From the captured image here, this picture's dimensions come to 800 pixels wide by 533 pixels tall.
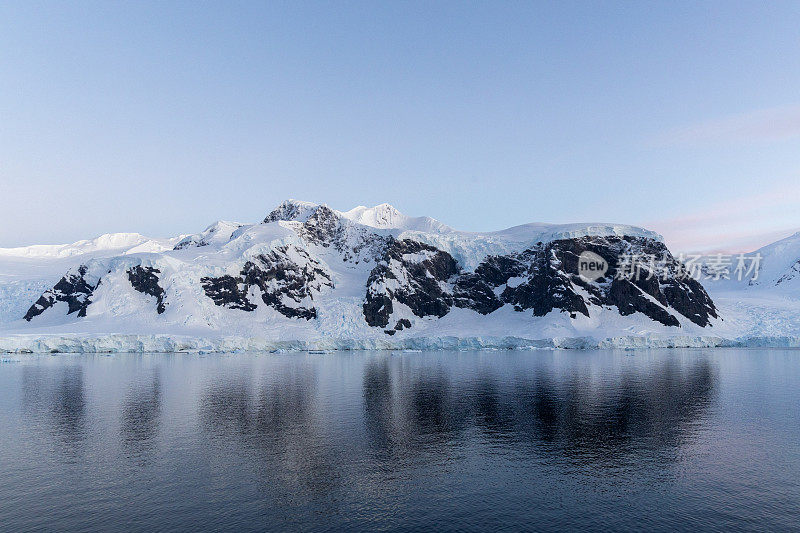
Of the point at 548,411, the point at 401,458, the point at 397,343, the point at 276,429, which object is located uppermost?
the point at 401,458

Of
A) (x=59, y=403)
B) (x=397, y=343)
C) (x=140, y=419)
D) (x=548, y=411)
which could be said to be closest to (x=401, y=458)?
(x=548, y=411)

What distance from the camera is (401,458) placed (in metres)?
35.7

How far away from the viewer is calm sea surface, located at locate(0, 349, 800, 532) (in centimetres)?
2564

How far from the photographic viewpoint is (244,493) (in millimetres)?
Result: 28703

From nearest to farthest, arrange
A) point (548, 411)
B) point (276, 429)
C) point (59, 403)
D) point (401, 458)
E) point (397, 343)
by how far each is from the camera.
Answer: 1. point (401, 458)
2. point (276, 429)
3. point (548, 411)
4. point (59, 403)
5. point (397, 343)

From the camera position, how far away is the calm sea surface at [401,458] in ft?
84.1

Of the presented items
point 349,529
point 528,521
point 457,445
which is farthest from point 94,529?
point 457,445

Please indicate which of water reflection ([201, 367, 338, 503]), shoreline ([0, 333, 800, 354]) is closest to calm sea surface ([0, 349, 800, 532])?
water reflection ([201, 367, 338, 503])

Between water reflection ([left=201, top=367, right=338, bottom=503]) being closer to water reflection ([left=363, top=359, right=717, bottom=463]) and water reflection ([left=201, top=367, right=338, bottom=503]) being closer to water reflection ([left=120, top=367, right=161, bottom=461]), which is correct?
water reflection ([left=120, top=367, right=161, bottom=461])

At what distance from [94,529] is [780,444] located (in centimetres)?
4395

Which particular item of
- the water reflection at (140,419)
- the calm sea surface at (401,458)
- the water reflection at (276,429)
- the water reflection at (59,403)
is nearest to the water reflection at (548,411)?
the calm sea surface at (401,458)

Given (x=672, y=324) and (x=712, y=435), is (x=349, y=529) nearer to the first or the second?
(x=712, y=435)

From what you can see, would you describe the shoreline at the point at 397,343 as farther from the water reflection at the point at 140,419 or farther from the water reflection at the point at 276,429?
the water reflection at the point at 276,429

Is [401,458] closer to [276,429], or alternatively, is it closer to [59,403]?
[276,429]
